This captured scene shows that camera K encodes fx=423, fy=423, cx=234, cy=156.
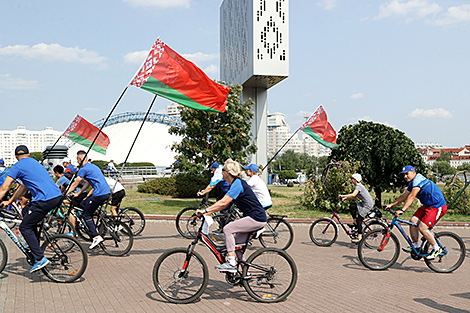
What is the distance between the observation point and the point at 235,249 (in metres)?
5.71

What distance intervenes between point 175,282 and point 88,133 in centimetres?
960

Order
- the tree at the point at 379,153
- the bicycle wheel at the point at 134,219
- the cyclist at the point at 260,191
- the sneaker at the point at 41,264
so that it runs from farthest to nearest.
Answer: the tree at the point at 379,153 → the bicycle wheel at the point at 134,219 → the cyclist at the point at 260,191 → the sneaker at the point at 41,264

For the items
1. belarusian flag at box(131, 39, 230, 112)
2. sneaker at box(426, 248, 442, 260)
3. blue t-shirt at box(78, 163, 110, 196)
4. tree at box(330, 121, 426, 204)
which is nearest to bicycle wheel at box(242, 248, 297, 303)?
sneaker at box(426, 248, 442, 260)

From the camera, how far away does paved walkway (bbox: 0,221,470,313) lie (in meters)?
5.40

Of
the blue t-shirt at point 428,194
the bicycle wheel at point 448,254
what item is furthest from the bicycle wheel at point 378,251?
the blue t-shirt at point 428,194

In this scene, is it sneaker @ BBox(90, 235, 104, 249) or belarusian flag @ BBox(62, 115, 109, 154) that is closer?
sneaker @ BBox(90, 235, 104, 249)

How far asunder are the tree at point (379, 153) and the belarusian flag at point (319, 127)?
3.85 meters

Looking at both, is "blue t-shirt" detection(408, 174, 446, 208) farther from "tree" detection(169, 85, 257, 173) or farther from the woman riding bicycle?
"tree" detection(169, 85, 257, 173)

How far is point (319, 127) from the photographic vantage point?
612 inches

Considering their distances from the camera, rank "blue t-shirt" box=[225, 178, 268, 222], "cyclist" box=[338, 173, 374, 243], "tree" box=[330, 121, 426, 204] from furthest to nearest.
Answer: "tree" box=[330, 121, 426, 204] < "cyclist" box=[338, 173, 374, 243] < "blue t-shirt" box=[225, 178, 268, 222]

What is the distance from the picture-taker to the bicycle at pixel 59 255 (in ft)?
20.5

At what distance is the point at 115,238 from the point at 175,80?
3.48 meters

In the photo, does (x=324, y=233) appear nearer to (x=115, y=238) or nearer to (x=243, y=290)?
(x=243, y=290)

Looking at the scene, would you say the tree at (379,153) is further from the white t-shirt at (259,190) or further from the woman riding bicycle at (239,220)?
the woman riding bicycle at (239,220)
